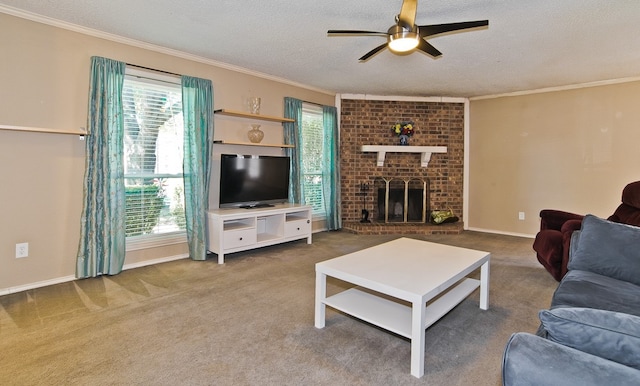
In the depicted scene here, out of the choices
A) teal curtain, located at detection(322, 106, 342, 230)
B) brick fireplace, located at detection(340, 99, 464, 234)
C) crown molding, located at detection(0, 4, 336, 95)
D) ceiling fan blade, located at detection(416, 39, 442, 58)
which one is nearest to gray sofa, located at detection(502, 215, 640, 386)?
ceiling fan blade, located at detection(416, 39, 442, 58)

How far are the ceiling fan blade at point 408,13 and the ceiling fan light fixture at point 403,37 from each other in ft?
0.12

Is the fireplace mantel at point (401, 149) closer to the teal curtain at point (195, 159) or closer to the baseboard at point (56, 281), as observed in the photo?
the teal curtain at point (195, 159)

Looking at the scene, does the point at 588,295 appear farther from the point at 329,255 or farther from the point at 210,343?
the point at 329,255

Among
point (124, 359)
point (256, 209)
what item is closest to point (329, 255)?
point (256, 209)

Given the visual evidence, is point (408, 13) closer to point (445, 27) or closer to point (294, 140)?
point (445, 27)

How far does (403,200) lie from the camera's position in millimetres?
5914

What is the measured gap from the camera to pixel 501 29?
9.92 feet

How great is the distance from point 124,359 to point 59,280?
177 cm

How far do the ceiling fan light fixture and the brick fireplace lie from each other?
320 centimetres

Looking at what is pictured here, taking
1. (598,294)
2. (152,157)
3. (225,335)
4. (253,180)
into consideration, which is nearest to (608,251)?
(598,294)

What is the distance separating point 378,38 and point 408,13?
1.10 meters

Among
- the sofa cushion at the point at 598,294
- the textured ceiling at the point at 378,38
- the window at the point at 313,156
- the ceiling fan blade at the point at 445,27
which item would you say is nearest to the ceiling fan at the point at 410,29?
the ceiling fan blade at the point at 445,27

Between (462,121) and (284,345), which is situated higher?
(462,121)

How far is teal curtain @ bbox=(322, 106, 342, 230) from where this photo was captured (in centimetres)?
552
